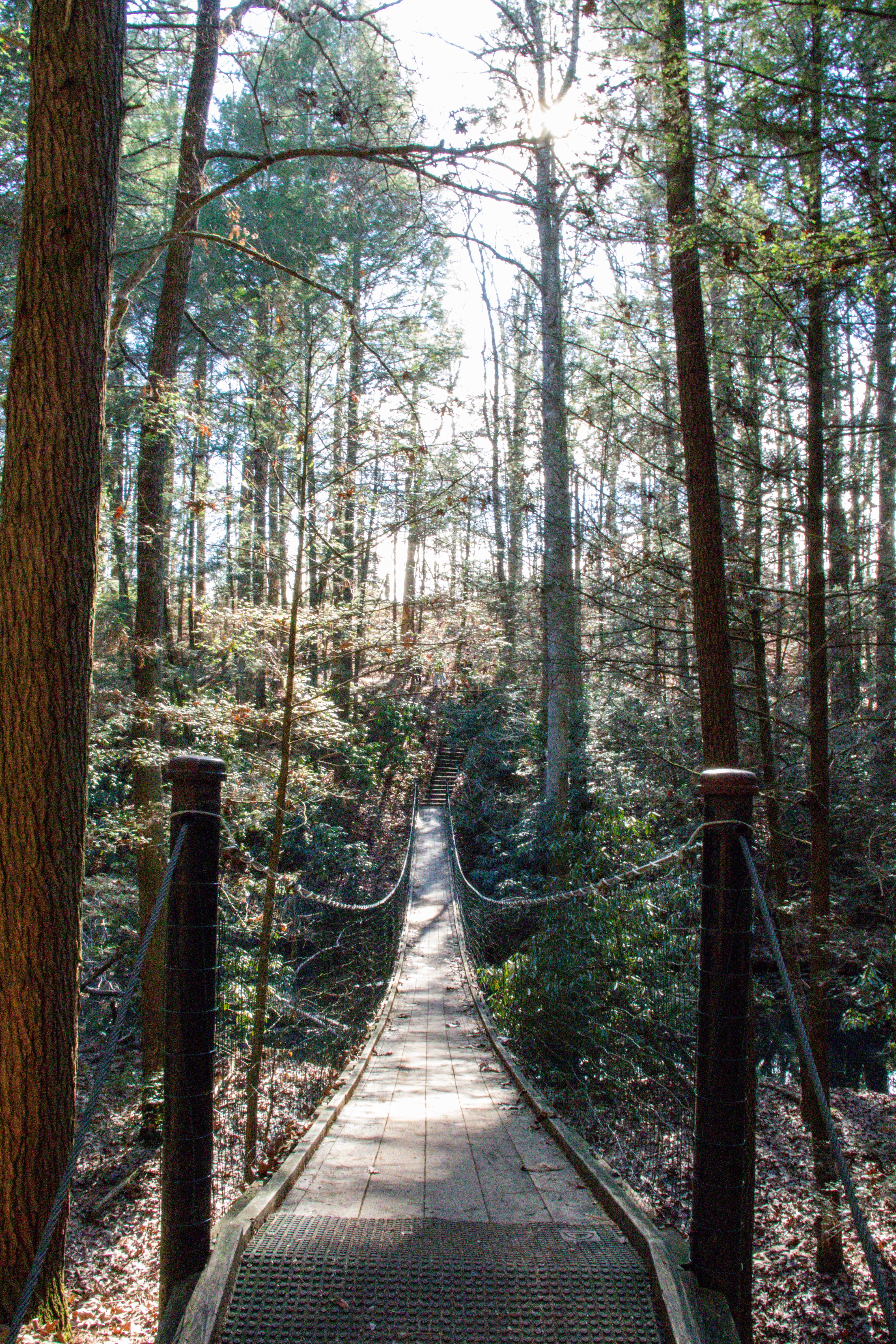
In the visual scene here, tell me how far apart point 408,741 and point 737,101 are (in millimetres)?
12198

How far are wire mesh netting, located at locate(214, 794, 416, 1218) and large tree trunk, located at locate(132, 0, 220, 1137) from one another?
0.52m

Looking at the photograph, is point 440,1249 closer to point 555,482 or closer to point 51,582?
point 51,582

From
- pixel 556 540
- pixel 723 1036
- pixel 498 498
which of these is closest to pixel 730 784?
pixel 723 1036

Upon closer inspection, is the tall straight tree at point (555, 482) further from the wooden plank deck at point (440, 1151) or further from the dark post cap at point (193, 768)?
the dark post cap at point (193, 768)

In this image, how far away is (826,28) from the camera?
277 cm

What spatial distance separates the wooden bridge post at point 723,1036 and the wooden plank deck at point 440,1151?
14.2 inches

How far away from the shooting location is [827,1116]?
55.4 inches

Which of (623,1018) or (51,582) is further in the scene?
(623,1018)

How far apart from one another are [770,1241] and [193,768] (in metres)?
4.06

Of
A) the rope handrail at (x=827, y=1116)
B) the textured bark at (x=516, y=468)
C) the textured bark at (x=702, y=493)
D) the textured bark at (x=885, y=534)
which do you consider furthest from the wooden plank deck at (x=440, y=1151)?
the textured bark at (x=516, y=468)

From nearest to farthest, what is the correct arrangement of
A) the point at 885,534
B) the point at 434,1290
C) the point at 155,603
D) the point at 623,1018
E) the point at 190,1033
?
1. the point at 434,1290
2. the point at 190,1033
3. the point at 623,1018
4. the point at 155,603
5. the point at 885,534

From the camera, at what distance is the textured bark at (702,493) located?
3.10 metres

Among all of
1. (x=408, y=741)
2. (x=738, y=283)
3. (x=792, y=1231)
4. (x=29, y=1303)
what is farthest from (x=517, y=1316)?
(x=408, y=741)

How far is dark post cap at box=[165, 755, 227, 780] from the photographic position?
4.88ft
